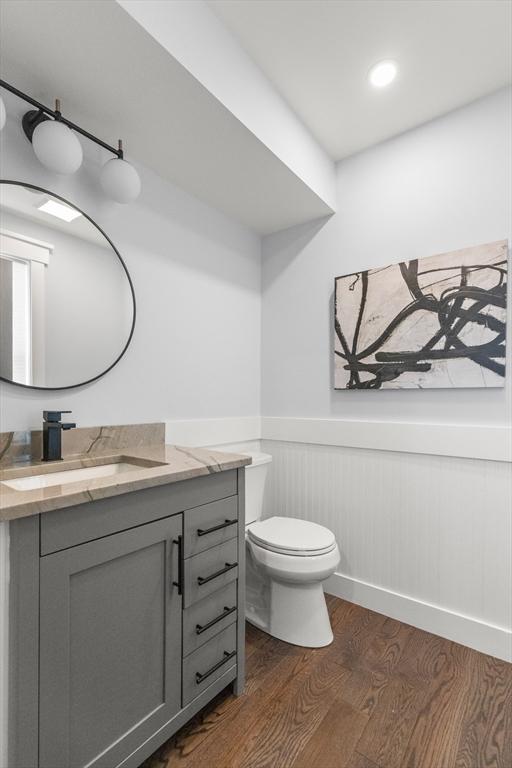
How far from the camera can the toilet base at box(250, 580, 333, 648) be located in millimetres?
1669

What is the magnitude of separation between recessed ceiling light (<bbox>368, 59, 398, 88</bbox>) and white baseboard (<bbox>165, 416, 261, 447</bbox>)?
1.77 metres

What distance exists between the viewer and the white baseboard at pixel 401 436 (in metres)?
1.64

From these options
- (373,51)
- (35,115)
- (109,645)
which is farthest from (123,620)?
(373,51)

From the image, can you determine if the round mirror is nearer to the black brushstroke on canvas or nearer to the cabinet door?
the cabinet door

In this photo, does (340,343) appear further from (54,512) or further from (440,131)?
(54,512)

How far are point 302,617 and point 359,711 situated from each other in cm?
41

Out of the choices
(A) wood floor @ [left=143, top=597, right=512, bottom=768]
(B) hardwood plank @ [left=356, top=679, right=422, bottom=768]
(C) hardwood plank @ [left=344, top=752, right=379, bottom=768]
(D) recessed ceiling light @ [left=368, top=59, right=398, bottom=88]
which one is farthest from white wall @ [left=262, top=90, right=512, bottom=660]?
(C) hardwood plank @ [left=344, top=752, right=379, bottom=768]

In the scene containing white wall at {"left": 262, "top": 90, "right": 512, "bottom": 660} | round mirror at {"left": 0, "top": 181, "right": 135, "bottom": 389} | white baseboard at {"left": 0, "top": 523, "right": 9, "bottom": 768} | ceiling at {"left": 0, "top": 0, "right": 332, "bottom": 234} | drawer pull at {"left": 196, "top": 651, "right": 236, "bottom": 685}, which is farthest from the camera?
white wall at {"left": 262, "top": 90, "right": 512, "bottom": 660}

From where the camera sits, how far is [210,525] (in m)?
1.26

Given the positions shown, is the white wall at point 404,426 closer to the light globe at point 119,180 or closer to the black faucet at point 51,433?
the light globe at point 119,180

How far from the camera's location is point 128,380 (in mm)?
1696

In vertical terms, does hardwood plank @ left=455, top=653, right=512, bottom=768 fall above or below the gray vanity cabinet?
below

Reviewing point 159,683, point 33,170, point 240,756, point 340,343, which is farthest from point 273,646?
point 33,170

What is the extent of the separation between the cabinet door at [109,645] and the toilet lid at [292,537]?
0.61 meters
